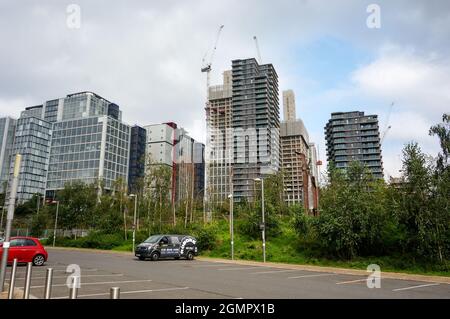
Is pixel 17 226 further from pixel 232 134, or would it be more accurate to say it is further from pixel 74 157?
pixel 232 134

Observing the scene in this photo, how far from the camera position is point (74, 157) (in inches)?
4535

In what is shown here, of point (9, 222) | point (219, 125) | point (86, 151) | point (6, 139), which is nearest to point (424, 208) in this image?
point (9, 222)

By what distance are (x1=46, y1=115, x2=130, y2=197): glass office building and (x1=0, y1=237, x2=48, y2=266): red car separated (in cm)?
9446

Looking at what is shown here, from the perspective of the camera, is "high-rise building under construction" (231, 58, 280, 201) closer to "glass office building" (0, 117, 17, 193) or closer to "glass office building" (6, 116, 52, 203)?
"glass office building" (6, 116, 52, 203)

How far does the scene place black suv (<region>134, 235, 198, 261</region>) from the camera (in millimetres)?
23422

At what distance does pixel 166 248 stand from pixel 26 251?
29.9 feet

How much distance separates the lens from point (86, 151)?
113m

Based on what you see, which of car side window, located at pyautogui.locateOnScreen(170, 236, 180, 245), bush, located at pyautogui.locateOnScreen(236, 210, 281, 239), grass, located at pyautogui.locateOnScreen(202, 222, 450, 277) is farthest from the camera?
bush, located at pyautogui.locateOnScreen(236, 210, 281, 239)

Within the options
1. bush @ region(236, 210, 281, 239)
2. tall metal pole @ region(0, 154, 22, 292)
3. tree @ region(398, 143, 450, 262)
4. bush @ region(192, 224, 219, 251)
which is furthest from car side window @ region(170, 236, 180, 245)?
tall metal pole @ region(0, 154, 22, 292)

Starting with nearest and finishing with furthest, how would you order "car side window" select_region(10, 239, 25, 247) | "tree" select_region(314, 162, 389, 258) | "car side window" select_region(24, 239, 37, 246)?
"car side window" select_region(10, 239, 25, 247)
"car side window" select_region(24, 239, 37, 246)
"tree" select_region(314, 162, 389, 258)

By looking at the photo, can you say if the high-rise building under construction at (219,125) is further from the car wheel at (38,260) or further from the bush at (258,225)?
the car wheel at (38,260)

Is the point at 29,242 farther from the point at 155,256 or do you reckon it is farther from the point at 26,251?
the point at 155,256

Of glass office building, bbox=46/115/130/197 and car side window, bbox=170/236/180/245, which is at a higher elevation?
glass office building, bbox=46/115/130/197

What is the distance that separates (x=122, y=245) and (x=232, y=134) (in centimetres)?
10359
